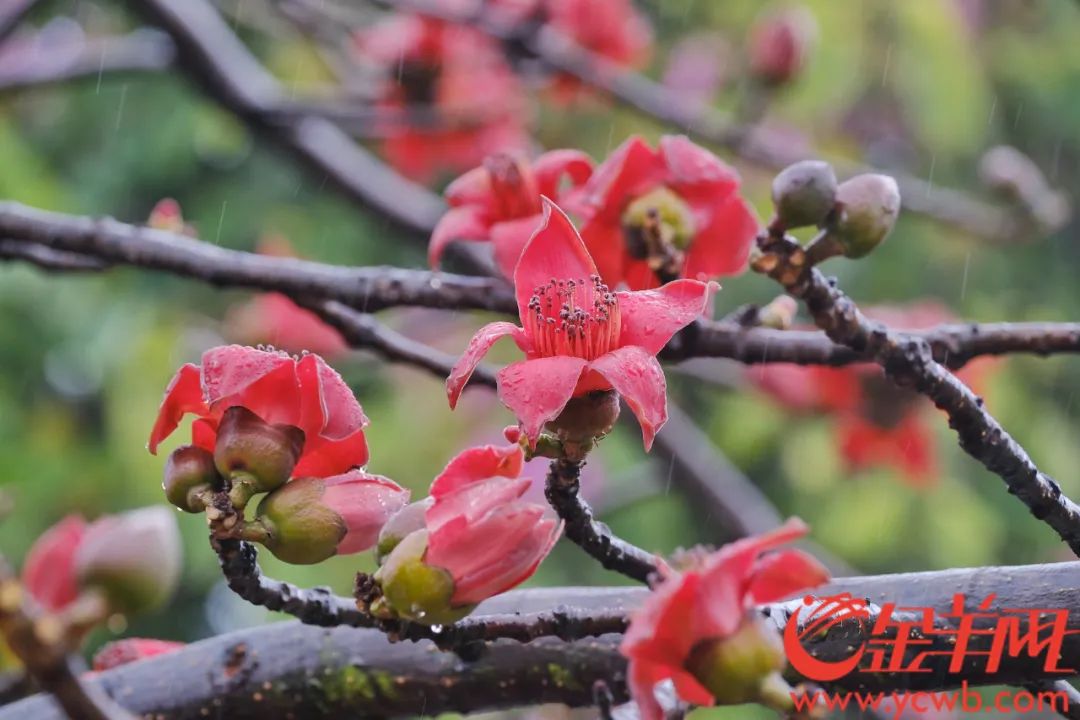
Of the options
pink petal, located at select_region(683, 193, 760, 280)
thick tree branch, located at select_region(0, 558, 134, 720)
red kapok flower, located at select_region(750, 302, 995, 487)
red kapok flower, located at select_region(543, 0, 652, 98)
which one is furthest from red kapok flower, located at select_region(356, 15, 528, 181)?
thick tree branch, located at select_region(0, 558, 134, 720)

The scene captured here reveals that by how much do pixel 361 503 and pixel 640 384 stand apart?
0.20m

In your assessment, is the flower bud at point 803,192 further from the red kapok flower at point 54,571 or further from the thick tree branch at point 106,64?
the thick tree branch at point 106,64

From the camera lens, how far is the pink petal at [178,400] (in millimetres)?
809

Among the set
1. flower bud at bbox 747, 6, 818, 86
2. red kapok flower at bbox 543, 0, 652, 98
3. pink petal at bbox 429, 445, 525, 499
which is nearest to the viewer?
pink petal at bbox 429, 445, 525, 499

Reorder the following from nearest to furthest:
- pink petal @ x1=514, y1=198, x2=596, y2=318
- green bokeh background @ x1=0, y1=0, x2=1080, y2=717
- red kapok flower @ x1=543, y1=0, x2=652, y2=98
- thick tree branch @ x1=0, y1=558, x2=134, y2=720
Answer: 1. thick tree branch @ x1=0, y1=558, x2=134, y2=720
2. pink petal @ x1=514, y1=198, x2=596, y2=318
3. red kapok flower @ x1=543, y1=0, x2=652, y2=98
4. green bokeh background @ x1=0, y1=0, x2=1080, y2=717

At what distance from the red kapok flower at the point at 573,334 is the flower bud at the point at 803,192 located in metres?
Result: 0.16

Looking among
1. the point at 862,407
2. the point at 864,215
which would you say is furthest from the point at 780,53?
the point at 864,215

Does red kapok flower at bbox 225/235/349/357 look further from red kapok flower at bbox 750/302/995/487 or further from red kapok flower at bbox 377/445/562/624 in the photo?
red kapok flower at bbox 377/445/562/624

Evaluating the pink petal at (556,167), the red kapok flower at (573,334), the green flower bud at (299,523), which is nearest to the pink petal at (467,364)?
the red kapok flower at (573,334)

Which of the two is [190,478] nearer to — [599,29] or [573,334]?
[573,334]

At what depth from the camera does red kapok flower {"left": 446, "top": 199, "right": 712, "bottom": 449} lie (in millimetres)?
736

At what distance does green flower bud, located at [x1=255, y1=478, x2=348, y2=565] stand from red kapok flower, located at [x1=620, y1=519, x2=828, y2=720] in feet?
0.78

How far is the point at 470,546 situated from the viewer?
0.71 meters

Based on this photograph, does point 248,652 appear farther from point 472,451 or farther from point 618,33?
point 618,33
